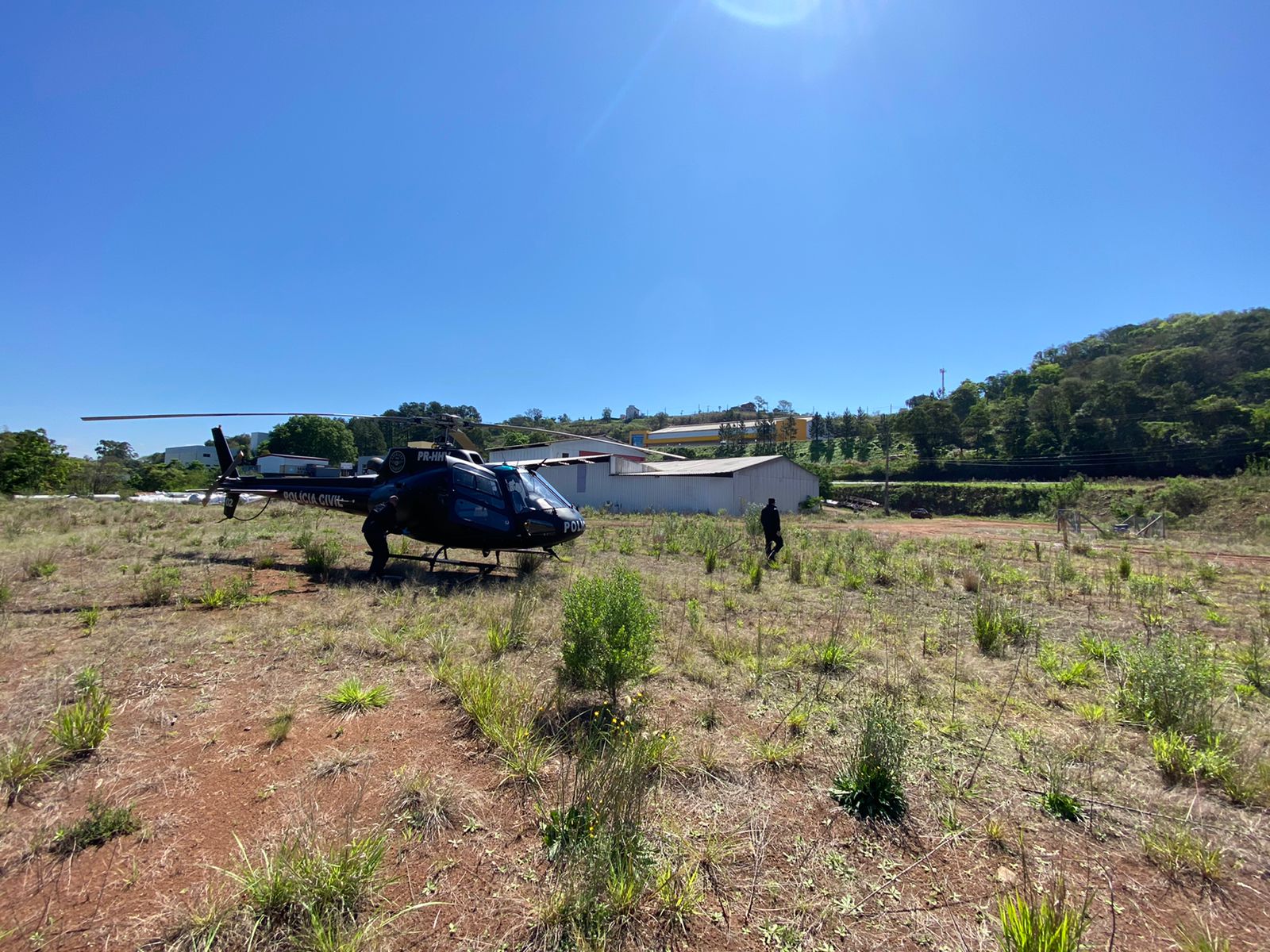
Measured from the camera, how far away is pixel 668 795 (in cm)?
339

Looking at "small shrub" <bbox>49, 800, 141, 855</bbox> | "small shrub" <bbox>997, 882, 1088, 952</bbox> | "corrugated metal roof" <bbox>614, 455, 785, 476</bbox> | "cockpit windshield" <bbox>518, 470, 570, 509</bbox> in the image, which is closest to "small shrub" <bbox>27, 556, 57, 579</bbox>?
"cockpit windshield" <bbox>518, 470, 570, 509</bbox>

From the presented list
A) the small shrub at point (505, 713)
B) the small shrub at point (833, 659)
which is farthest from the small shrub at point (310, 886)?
the small shrub at point (833, 659)

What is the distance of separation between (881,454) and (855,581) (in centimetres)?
7778

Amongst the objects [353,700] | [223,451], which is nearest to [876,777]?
[353,700]

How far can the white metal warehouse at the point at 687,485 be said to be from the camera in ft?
121

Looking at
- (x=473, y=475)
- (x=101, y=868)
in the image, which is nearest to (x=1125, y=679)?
(x=101, y=868)

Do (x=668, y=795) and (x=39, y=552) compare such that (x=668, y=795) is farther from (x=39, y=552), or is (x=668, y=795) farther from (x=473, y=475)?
(x=39, y=552)

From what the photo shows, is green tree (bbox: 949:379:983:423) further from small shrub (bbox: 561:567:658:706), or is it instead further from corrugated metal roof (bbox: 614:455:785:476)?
small shrub (bbox: 561:567:658:706)

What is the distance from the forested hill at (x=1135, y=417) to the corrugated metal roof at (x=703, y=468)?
42.1 metres

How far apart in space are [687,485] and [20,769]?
115 ft

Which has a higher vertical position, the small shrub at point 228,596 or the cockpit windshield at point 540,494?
the cockpit windshield at point 540,494

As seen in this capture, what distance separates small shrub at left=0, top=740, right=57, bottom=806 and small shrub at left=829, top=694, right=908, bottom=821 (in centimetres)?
494

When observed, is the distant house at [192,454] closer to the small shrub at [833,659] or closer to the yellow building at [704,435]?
the yellow building at [704,435]

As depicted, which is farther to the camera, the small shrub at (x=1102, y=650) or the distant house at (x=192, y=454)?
the distant house at (x=192, y=454)
